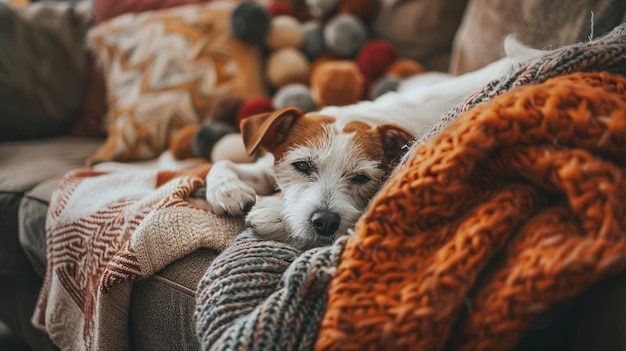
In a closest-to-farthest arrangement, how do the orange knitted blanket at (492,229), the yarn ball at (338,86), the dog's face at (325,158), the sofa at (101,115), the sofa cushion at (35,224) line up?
the orange knitted blanket at (492,229) < the sofa at (101,115) < the dog's face at (325,158) < the sofa cushion at (35,224) < the yarn ball at (338,86)

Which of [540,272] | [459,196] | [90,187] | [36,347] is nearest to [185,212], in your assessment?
[90,187]

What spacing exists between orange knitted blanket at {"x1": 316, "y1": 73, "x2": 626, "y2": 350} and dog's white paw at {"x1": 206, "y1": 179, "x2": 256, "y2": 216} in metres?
0.44

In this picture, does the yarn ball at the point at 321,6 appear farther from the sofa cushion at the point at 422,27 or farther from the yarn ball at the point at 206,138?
the yarn ball at the point at 206,138

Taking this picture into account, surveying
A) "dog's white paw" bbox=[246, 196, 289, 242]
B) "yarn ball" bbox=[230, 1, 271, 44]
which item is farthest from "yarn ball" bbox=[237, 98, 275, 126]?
"dog's white paw" bbox=[246, 196, 289, 242]

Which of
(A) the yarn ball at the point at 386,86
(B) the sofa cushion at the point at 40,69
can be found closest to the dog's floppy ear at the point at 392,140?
(A) the yarn ball at the point at 386,86

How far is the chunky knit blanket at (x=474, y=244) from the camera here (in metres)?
0.58

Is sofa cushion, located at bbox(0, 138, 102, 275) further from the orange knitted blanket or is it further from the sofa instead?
the orange knitted blanket

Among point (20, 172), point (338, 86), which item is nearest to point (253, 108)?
point (338, 86)

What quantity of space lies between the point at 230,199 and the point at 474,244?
63 centimetres

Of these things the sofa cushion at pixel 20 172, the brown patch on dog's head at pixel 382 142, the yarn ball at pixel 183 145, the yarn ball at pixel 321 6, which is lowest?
the sofa cushion at pixel 20 172

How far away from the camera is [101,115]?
236 cm

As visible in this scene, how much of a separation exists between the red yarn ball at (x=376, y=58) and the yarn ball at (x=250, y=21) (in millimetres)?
419

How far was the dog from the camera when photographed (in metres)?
1.02

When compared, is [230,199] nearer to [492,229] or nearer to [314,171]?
[314,171]
